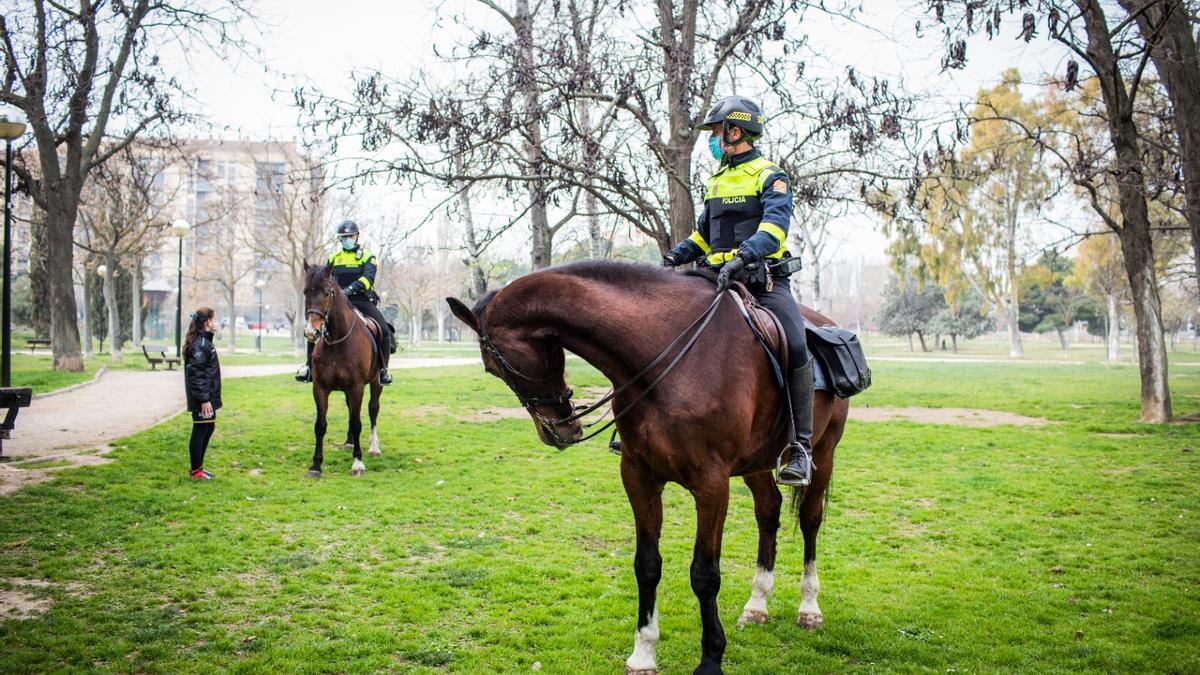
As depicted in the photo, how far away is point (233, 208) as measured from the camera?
137 ft

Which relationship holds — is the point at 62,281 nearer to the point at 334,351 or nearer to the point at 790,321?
the point at 334,351

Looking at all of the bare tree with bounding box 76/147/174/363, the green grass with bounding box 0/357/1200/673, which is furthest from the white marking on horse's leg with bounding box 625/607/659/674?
the bare tree with bounding box 76/147/174/363

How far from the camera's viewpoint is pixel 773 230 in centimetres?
481

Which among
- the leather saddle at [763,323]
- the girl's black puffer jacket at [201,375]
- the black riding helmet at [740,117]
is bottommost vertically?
the girl's black puffer jacket at [201,375]

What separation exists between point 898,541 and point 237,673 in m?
6.28

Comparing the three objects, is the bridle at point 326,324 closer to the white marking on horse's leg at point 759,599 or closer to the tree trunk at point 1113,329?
the white marking on horse's leg at point 759,599

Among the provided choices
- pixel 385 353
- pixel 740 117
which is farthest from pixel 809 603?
pixel 385 353

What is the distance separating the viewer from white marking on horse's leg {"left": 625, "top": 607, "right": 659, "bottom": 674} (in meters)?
4.73

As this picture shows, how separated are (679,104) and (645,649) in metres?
11.1

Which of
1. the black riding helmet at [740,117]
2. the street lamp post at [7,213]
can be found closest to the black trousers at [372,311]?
the street lamp post at [7,213]

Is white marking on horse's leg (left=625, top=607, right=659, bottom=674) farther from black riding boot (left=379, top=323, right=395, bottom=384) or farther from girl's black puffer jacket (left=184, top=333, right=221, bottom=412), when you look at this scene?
black riding boot (left=379, top=323, right=395, bottom=384)

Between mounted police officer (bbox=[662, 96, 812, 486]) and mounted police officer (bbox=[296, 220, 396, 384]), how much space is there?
8.30 meters

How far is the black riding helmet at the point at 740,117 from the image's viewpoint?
513 centimetres

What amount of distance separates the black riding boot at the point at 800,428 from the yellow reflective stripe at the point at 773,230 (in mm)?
828
